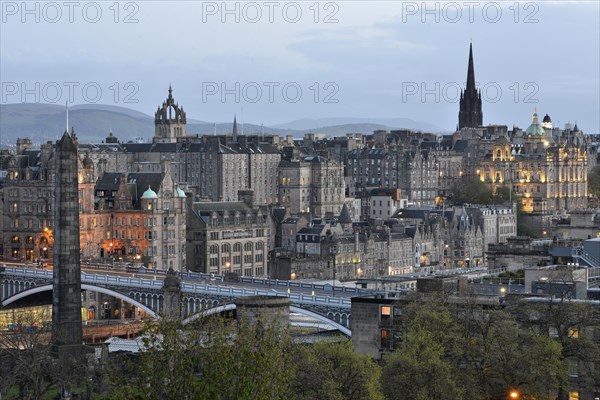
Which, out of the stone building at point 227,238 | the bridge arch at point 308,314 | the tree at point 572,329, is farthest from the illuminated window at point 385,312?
the stone building at point 227,238

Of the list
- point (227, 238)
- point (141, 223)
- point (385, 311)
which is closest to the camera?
point (385, 311)

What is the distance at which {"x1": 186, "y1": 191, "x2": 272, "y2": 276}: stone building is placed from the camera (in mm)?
166125

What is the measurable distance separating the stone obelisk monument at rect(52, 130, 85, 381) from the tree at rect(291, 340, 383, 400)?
22774 mm

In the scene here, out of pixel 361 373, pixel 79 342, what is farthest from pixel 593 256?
pixel 361 373

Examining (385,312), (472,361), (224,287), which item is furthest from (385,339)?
(224,287)

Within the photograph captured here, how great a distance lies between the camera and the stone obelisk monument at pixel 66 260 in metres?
97.3

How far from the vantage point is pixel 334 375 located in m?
76.0

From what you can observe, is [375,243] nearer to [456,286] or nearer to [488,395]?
[456,286]

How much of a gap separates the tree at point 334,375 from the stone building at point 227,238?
87685 millimetres

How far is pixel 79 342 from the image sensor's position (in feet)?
325

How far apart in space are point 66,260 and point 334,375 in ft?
86.5

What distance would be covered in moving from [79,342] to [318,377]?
27931mm

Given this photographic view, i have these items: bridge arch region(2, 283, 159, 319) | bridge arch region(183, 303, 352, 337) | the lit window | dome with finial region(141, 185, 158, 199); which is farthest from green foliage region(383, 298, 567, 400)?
dome with finial region(141, 185, 158, 199)

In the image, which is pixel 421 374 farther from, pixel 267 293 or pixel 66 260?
pixel 267 293
